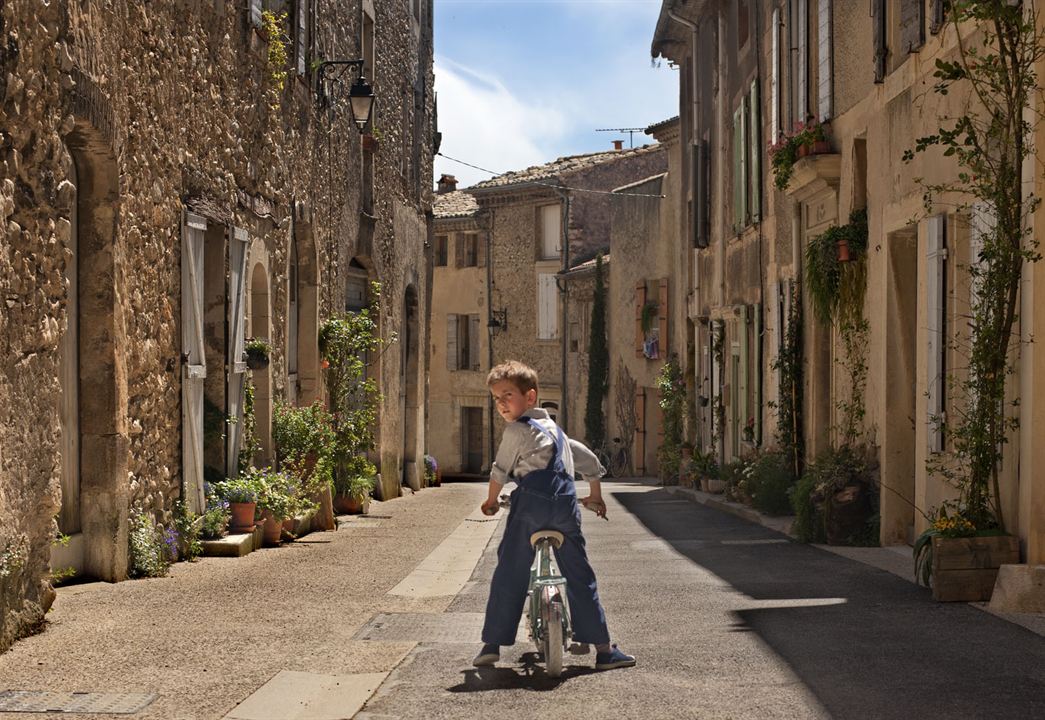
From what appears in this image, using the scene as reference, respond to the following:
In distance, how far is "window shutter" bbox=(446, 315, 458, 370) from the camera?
136 ft

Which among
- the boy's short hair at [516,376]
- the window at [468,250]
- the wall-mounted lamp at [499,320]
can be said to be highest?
the window at [468,250]

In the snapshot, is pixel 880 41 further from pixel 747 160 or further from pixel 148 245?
pixel 747 160

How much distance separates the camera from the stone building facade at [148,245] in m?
6.90

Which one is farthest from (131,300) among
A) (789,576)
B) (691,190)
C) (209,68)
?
(691,190)

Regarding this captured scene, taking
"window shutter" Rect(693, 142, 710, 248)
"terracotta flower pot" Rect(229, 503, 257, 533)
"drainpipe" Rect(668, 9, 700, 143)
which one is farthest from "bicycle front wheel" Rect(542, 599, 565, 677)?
"drainpipe" Rect(668, 9, 700, 143)

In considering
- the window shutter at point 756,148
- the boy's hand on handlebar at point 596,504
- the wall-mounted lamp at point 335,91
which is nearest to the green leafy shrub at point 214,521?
the boy's hand on handlebar at point 596,504

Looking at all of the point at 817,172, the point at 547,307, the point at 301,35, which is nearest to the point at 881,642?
the point at 817,172

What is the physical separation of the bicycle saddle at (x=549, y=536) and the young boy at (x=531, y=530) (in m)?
0.03

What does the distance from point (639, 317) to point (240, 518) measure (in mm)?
21891

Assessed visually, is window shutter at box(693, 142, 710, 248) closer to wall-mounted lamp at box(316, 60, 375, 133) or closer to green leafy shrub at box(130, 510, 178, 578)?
wall-mounted lamp at box(316, 60, 375, 133)

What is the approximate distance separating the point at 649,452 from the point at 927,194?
78.7 feet

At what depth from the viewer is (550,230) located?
39.2 metres

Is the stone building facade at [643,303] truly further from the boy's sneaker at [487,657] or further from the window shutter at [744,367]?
the boy's sneaker at [487,657]

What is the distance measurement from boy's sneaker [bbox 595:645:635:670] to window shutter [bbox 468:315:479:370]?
116ft
